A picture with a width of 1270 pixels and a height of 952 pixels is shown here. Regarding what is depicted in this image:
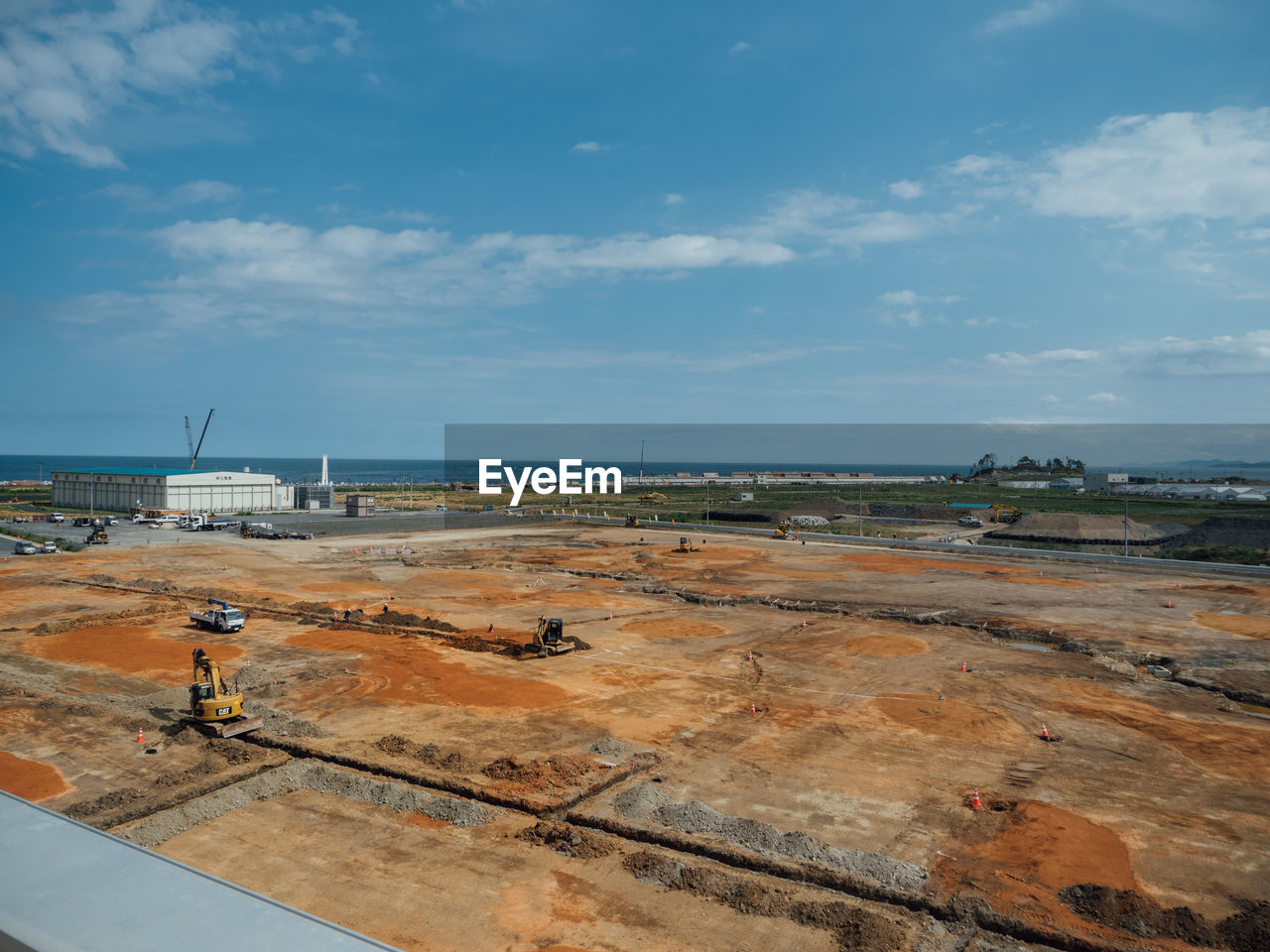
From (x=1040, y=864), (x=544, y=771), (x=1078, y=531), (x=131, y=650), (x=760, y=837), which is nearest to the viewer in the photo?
(x=1040, y=864)

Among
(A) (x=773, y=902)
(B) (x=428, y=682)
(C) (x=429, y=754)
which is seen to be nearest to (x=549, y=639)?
(B) (x=428, y=682)

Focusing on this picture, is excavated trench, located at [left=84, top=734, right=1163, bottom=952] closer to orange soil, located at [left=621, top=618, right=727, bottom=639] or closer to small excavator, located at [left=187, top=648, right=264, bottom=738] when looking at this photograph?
small excavator, located at [left=187, top=648, right=264, bottom=738]

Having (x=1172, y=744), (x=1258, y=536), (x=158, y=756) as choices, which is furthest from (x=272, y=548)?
(x=1258, y=536)

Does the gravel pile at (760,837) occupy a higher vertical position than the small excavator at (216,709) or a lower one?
lower

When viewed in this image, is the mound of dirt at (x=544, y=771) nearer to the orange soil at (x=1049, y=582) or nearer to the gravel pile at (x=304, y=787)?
the gravel pile at (x=304, y=787)

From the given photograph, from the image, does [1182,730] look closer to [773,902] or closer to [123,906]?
[773,902]

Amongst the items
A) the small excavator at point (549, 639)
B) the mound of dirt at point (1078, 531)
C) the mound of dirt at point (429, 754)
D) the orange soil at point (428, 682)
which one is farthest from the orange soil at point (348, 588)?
the mound of dirt at point (1078, 531)

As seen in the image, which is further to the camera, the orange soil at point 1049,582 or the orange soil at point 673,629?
the orange soil at point 1049,582
